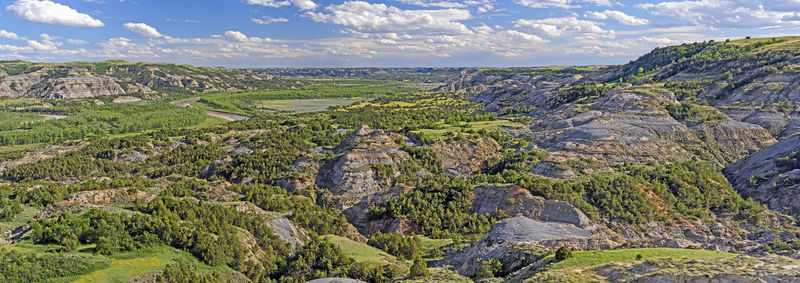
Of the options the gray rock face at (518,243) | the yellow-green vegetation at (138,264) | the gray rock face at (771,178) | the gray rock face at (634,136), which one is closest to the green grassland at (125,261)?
the yellow-green vegetation at (138,264)

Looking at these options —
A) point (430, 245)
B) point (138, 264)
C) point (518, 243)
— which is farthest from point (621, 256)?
point (138, 264)

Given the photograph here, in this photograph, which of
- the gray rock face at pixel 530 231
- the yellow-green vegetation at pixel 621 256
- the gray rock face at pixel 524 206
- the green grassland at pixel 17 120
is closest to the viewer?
the yellow-green vegetation at pixel 621 256

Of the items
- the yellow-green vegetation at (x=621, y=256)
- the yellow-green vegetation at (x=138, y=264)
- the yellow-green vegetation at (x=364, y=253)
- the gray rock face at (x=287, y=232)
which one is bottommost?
Answer: the yellow-green vegetation at (x=364, y=253)

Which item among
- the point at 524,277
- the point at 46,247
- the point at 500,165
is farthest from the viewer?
the point at 500,165

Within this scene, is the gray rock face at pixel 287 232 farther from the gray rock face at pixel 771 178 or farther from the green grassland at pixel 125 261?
the gray rock face at pixel 771 178

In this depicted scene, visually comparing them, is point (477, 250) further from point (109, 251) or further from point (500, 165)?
point (500, 165)

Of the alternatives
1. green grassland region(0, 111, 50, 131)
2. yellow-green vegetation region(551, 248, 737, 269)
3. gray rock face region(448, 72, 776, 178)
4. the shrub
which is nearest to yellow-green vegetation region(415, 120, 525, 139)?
gray rock face region(448, 72, 776, 178)

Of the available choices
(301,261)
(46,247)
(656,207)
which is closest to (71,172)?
(46,247)
